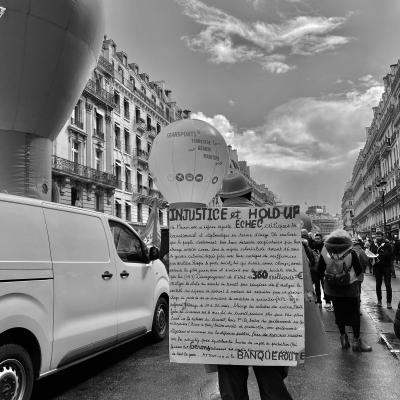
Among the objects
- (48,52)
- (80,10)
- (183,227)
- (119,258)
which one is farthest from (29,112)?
(183,227)

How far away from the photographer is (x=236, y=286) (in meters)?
2.87

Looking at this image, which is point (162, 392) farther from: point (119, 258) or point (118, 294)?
point (119, 258)

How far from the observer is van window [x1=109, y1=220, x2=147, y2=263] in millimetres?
5918

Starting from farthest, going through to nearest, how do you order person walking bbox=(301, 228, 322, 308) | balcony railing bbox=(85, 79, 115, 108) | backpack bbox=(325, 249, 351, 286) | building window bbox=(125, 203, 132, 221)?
building window bbox=(125, 203, 132, 221), balcony railing bbox=(85, 79, 115, 108), person walking bbox=(301, 228, 322, 308), backpack bbox=(325, 249, 351, 286)

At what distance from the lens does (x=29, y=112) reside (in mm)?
7910

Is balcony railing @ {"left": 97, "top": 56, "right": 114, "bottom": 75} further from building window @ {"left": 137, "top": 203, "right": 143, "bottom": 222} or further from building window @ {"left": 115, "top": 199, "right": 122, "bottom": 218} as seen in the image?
building window @ {"left": 137, "top": 203, "right": 143, "bottom": 222}

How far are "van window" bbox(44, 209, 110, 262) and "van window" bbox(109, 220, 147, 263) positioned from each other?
0.42 metres

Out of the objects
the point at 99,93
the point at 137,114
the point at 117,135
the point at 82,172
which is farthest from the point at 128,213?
the point at 99,93

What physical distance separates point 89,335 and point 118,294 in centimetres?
78

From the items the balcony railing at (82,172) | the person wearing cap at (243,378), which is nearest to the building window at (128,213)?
→ the balcony railing at (82,172)

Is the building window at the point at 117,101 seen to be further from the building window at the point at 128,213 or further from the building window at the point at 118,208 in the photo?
the building window at the point at 128,213

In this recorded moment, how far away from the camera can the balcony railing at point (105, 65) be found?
118 feet

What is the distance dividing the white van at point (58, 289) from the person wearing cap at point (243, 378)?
189 centimetres

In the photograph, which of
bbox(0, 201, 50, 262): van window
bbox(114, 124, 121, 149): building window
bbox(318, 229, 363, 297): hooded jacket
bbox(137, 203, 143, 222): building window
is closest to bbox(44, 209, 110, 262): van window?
bbox(0, 201, 50, 262): van window
